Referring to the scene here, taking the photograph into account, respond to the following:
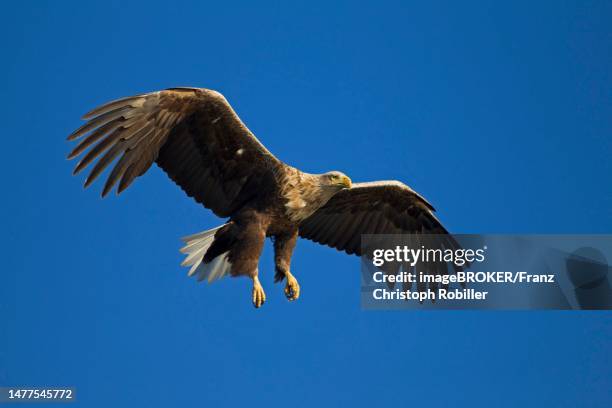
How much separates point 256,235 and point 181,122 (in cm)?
129

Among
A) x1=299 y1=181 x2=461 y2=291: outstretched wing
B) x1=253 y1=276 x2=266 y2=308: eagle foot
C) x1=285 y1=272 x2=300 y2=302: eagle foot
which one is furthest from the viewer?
x1=299 y1=181 x2=461 y2=291: outstretched wing

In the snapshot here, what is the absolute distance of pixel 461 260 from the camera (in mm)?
14086

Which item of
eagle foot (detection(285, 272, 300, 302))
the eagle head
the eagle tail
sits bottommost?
eagle foot (detection(285, 272, 300, 302))

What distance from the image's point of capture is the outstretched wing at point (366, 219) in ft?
45.0

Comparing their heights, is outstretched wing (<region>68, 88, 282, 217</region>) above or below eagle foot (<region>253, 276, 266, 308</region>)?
above

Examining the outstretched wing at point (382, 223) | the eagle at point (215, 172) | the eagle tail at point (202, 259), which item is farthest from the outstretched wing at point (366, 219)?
the eagle tail at point (202, 259)

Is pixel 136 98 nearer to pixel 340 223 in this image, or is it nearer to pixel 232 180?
pixel 232 180

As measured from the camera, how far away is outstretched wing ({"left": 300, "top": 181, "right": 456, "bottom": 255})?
13.7 m

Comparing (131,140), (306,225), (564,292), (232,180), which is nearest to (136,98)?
(131,140)

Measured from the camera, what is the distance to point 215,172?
1275cm

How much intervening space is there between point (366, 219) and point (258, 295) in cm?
217

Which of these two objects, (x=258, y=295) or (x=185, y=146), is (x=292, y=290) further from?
(x=185, y=146)

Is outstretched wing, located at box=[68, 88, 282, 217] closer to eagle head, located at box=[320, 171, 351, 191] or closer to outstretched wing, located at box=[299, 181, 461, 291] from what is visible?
eagle head, located at box=[320, 171, 351, 191]

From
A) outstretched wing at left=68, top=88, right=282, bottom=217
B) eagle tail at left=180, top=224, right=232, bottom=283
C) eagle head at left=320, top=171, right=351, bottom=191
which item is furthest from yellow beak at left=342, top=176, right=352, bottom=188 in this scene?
eagle tail at left=180, top=224, right=232, bottom=283
